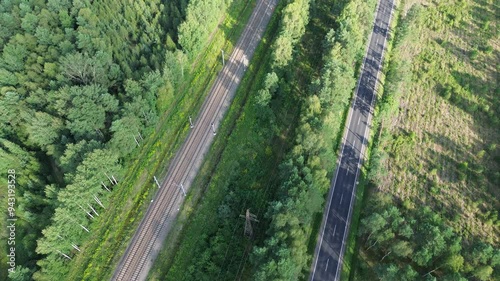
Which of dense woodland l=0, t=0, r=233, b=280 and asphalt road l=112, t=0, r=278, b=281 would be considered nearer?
dense woodland l=0, t=0, r=233, b=280

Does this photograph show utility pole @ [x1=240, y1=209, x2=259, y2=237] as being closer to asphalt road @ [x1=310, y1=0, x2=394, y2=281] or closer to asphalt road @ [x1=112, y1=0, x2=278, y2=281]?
asphalt road @ [x1=310, y1=0, x2=394, y2=281]

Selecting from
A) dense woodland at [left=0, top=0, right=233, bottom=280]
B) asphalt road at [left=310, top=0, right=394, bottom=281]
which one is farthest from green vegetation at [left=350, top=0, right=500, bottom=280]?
dense woodland at [left=0, top=0, right=233, bottom=280]

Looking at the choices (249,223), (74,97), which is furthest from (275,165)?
(74,97)

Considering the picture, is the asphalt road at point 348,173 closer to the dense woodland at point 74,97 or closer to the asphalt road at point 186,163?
the asphalt road at point 186,163

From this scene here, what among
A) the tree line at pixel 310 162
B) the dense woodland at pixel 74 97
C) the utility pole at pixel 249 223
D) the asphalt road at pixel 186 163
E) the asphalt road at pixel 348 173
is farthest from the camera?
the asphalt road at pixel 348 173

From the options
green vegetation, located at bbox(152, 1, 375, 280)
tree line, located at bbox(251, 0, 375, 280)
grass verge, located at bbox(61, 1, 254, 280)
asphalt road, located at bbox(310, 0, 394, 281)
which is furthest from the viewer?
asphalt road, located at bbox(310, 0, 394, 281)

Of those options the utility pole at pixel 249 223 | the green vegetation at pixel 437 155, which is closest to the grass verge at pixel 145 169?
the utility pole at pixel 249 223

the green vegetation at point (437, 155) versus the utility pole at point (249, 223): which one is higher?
the green vegetation at point (437, 155)
